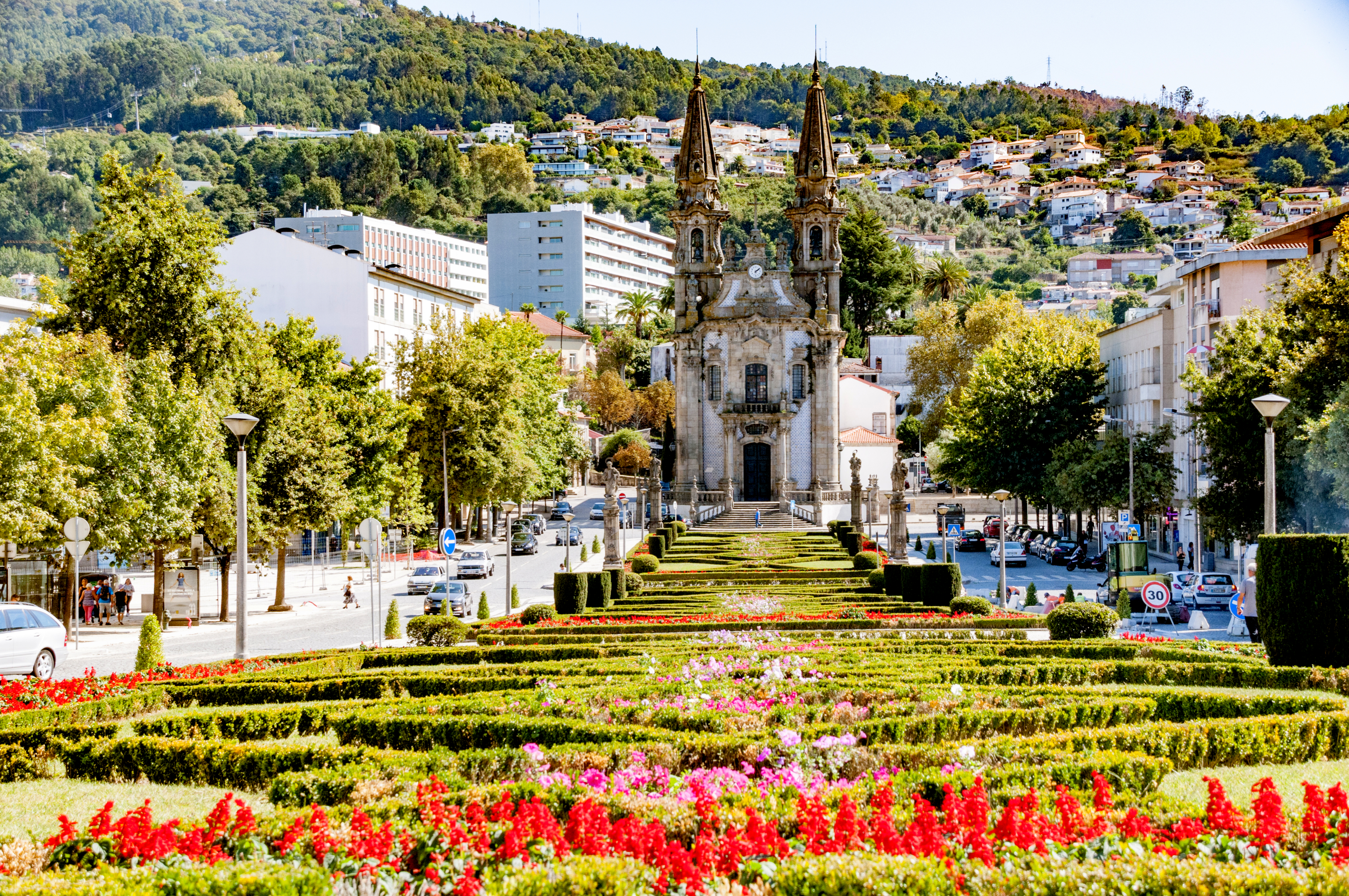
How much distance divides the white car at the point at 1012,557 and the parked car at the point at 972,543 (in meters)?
7.38

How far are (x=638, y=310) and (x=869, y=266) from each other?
23.8 m

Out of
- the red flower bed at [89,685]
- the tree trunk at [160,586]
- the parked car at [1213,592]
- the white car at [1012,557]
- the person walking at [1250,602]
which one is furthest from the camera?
the white car at [1012,557]

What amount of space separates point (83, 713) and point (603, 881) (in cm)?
1092

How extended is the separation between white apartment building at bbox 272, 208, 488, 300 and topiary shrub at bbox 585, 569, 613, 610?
100733mm

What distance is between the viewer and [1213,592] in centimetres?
4084

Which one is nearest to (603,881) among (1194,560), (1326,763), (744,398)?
(1326,763)

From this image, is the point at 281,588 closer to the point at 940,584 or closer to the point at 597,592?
the point at 597,592

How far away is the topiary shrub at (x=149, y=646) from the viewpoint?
2417cm

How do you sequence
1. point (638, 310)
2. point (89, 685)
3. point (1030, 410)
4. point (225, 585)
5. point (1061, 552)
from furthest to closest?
point (638, 310) < point (1030, 410) < point (1061, 552) < point (225, 585) < point (89, 685)

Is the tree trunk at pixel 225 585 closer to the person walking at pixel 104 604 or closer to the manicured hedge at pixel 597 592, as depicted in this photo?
the person walking at pixel 104 604

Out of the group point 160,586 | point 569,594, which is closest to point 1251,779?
point 569,594

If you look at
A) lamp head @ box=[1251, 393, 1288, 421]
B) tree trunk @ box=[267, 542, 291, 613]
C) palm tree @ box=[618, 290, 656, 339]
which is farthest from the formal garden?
palm tree @ box=[618, 290, 656, 339]


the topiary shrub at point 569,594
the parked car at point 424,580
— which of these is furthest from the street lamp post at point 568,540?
the parked car at point 424,580

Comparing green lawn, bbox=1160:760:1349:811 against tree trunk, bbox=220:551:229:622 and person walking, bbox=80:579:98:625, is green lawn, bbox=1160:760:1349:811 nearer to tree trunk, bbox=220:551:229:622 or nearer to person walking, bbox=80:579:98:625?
tree trunk, bbox=220:551:229:622
